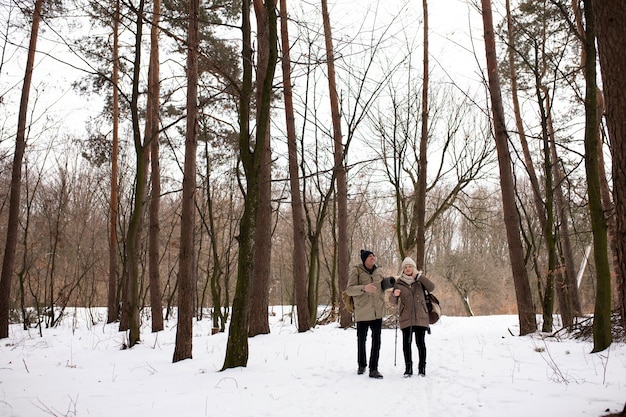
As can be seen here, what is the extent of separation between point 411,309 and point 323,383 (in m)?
1.49

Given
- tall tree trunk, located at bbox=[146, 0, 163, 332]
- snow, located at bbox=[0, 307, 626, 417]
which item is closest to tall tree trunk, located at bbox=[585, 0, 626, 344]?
snow, located at bbox=[0, 307, 626, 417]

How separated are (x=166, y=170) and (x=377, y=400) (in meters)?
15.7

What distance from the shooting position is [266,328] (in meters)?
9.27

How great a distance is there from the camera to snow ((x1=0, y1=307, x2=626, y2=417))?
12.2 ft

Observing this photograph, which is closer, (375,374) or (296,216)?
(375,374)

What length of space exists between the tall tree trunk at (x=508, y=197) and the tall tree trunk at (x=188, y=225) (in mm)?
6179

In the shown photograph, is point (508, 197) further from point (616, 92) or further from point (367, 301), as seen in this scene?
point (616, 92)

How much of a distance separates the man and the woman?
0.68ft

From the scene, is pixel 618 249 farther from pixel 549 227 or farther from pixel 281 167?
pixel 281 167

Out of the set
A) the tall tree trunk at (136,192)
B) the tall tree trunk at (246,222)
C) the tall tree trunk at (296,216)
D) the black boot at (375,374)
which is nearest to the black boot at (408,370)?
the black boot at (375,374)

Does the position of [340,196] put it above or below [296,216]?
above

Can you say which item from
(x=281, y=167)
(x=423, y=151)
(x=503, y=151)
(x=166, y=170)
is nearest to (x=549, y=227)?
(x=503, y=151)

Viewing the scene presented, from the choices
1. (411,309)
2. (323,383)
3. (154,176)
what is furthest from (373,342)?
(154,176)

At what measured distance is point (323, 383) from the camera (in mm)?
4832
